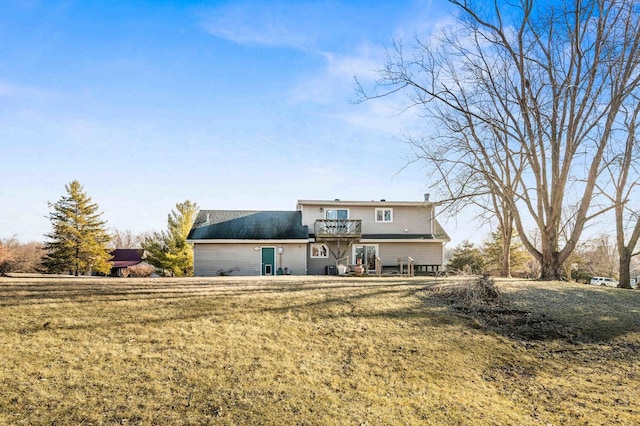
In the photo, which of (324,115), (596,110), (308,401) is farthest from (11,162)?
(596,110)

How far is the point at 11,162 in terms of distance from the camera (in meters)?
13.1

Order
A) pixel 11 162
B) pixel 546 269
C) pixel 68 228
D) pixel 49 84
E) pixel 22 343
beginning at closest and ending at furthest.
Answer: pixel 22 343, pixel 49 84, pixel 11 162, pixel 546 269, pixel 68 228

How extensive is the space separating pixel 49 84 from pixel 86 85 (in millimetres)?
957

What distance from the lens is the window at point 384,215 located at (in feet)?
78.5

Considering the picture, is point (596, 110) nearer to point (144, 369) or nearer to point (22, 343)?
point (144, 369)

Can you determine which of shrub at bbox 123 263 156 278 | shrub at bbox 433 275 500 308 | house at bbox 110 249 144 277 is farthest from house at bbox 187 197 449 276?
house at bbox 110 249 144 277

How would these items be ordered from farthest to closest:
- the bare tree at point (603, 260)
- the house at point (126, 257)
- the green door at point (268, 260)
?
the house at point (126, 257), the bare tree at point (603, 260), the green door at point (268, 260)

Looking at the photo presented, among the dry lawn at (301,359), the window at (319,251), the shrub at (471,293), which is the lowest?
the dry lawn at (301,359)

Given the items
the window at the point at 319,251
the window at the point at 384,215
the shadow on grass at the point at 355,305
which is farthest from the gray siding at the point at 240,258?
the shadow on grass at the point at 355,305

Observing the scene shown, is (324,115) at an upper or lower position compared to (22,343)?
upper

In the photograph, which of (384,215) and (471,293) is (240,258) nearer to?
(384,215)

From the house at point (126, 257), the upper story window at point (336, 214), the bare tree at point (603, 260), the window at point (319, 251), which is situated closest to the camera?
the window at point (319, 251)

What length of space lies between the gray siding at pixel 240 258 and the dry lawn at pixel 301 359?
498 inches

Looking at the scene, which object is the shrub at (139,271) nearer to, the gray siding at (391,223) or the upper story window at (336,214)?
the gray siding at (391,223)
